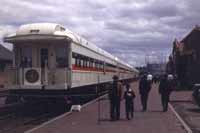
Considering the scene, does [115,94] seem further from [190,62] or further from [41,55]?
[190,62]

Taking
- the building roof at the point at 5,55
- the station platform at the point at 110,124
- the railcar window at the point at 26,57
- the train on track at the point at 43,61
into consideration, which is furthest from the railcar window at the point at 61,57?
the building roof at the point at 5,55

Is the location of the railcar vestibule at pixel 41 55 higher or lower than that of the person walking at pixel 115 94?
higher

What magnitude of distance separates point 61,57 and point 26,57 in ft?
5.43

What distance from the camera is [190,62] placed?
5831 cm

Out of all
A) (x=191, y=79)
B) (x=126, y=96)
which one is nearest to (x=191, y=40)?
(x=191, y=79)

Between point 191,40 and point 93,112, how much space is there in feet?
123

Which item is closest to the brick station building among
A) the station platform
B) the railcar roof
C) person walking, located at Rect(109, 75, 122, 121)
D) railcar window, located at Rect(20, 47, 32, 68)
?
the railcar roof

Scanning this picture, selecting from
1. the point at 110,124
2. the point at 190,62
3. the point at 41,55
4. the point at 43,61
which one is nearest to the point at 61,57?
the point at 43,61

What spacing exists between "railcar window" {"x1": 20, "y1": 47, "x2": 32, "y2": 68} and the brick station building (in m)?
33.4

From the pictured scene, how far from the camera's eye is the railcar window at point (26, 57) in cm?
2380

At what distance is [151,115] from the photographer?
2175cm

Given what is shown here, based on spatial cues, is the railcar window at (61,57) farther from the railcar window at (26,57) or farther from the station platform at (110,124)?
the station platform at (110,124)

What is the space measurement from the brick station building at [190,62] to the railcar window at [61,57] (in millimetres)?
33143

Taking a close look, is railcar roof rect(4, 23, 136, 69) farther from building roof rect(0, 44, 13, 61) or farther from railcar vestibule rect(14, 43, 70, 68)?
building roof rect(0, 44, 13, 61)
